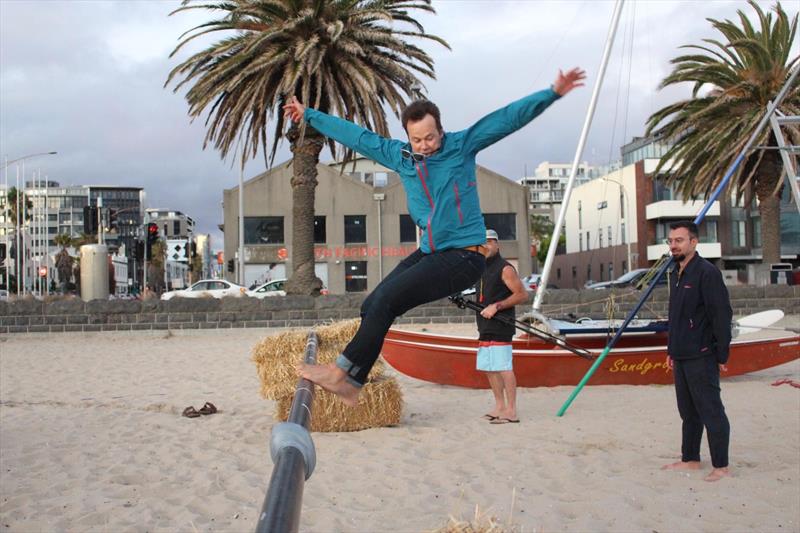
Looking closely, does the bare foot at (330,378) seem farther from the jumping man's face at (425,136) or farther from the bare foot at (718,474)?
the bare foot at (718,474)

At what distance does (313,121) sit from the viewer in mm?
4273

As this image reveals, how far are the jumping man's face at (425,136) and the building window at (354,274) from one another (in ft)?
175

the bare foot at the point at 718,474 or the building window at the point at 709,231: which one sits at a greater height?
the building window at the point at 709,231

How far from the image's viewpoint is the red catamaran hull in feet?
38.6

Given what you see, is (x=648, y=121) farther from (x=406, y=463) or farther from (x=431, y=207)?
Answer: (x=431, y=207)

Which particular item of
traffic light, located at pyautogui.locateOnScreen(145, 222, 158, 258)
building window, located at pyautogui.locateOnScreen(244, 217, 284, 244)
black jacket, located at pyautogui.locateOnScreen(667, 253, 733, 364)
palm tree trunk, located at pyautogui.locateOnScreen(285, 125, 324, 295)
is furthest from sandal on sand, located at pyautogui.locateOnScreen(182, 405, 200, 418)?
building window, located at pyautogui.locateOnScreen(244, 217, 284, 244)

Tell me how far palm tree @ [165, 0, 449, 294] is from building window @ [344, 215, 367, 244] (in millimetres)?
34108

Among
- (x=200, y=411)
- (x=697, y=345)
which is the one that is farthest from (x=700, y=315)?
(x=200, y=411)

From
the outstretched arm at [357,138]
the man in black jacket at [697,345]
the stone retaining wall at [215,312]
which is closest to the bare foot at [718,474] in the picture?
the man in black jacket at [697,345]

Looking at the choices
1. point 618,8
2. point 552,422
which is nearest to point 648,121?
point 618,8

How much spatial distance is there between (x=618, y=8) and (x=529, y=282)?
34.7 meters

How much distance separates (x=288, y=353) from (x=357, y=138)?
5.11 metres

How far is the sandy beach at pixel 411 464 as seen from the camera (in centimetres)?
558

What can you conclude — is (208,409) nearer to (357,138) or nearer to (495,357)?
(495,357)
